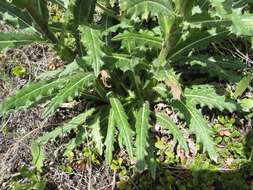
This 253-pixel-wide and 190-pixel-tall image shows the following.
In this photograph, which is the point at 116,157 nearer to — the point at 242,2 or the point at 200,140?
the point at 200,140

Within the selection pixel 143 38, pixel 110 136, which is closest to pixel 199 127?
pixel 110 136

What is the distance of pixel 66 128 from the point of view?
11.0 ft

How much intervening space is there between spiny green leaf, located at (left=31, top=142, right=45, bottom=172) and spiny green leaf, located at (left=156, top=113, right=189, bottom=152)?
2.82 ft

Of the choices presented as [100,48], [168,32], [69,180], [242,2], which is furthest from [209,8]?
[69,180]

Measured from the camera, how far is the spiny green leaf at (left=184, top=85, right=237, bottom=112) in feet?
10.5

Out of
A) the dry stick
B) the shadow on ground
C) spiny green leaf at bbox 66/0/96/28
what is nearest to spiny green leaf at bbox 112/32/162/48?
spiny green leaf at bbox 66/0/96/28

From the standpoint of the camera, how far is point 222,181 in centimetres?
336

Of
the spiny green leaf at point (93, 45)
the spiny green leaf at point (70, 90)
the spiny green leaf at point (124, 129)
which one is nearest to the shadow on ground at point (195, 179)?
the spiny green leaf at point (124, 129)

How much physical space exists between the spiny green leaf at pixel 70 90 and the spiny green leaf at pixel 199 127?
0.67 m

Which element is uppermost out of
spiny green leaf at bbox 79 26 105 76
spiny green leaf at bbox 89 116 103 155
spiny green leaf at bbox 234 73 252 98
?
spiny green leaf at bbox 79 26 105 76

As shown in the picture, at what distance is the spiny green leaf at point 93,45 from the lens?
105 inches

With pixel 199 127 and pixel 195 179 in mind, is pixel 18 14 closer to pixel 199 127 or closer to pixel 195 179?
pixel 199 127

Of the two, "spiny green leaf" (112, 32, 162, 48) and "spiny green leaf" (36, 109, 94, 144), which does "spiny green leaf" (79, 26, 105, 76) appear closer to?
"spiny green leaf" (112, 32, 162, 48)

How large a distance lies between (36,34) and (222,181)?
5.30 feet
